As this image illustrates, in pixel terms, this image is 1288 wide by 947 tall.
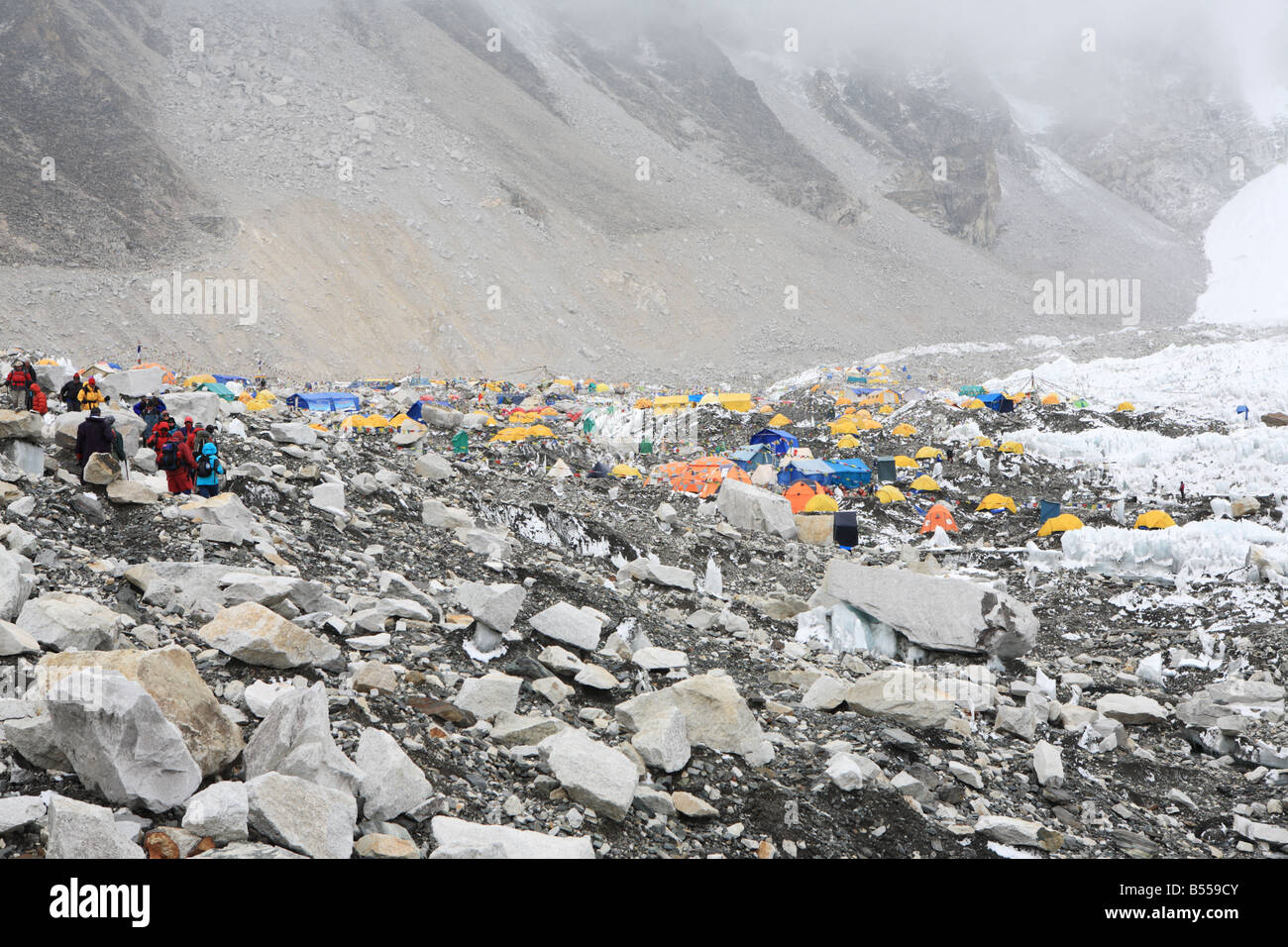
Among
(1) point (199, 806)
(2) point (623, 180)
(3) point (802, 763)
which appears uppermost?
(2) point (623, 180)

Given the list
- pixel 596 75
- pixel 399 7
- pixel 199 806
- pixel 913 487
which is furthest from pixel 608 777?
pixel 596 75

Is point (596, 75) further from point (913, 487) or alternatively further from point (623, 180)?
point (913, 487)

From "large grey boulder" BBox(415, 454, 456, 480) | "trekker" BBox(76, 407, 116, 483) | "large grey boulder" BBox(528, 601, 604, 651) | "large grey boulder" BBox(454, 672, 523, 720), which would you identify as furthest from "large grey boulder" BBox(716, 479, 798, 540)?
"trekker" BBox(76, 407, 116, 483)

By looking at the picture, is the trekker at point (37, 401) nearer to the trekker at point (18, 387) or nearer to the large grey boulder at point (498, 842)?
the trekker at point (18, 387)

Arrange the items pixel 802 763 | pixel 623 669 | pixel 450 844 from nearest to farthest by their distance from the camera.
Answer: pixel 450 844
pixel 802 763
pixel 623 669

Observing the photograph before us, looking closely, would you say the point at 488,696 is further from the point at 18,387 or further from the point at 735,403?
the point at 735,403

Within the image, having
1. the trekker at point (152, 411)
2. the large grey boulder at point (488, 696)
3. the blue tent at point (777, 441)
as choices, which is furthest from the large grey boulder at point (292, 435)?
the blue tent at point (777, 441)
